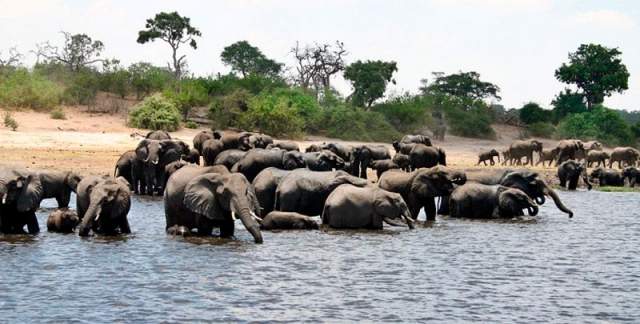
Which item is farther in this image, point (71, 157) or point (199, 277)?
point (71, 157)

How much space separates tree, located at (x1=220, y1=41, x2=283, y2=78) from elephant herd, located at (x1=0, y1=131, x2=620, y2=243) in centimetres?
6006

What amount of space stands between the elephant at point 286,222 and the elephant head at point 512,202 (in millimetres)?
6172

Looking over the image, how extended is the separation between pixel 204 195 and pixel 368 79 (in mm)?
56964

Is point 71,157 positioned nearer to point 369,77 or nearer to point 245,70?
point 369,77

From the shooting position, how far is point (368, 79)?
7556cm

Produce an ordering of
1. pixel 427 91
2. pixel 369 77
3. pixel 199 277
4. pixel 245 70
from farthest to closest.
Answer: pixel 245 70
pixel 427 91
pixel 369 77
pixel 199 277

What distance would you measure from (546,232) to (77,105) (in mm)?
36259

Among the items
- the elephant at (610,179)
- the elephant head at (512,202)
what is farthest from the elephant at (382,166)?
the elephant at (610,179)

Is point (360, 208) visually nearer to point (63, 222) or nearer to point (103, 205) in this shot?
point (103, 205)

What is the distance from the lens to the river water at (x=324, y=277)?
44.4ft

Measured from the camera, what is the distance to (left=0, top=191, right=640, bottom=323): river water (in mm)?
13523

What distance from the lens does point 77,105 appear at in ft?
180

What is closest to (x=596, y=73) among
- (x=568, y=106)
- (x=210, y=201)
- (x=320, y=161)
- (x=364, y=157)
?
(x=568, y=106)

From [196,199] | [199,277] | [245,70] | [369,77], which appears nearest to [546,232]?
[196,199]
